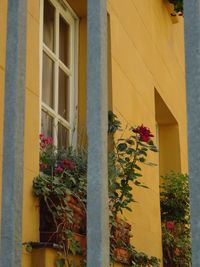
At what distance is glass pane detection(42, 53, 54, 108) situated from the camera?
4.44m

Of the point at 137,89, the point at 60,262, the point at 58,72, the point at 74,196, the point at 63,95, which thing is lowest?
the point at 60,262

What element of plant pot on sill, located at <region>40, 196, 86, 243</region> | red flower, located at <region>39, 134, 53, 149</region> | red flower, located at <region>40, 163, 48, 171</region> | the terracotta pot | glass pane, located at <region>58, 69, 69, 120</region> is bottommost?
the terracotta pot

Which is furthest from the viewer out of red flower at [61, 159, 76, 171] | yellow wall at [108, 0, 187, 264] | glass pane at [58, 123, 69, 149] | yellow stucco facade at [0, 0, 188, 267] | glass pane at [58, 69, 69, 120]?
yellow wall at [108, 0, 187, 264]

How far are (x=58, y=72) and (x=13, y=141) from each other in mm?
2741

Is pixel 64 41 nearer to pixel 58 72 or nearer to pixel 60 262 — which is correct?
pixel 58 72

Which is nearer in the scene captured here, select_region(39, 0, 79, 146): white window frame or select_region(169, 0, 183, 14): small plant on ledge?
select_region(39, 0, 79, 146): white window frame

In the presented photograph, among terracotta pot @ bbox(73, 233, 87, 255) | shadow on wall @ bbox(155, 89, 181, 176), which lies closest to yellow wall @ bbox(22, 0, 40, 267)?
terracotta pot @ bbox(73, 233, 87, 255)

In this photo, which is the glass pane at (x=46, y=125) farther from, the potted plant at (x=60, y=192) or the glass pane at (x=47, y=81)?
the potted plant at (x=60, y=192)

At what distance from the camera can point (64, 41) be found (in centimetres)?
493

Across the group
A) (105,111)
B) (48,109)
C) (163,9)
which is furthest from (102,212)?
(163,9)

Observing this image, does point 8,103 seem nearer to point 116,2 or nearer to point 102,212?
point 102,212

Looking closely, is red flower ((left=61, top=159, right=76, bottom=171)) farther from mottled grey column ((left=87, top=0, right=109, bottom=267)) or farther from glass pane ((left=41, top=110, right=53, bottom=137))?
mottled grey column ((left=87, top=0, right=109, bottom=267))

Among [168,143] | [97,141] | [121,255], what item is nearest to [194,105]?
[97,141]

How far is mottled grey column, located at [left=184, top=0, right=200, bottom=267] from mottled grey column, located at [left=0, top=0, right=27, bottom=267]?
1.85 ft
